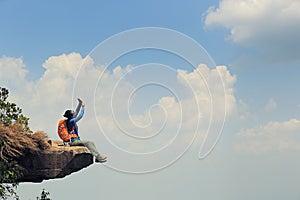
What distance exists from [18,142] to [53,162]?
50.0 inches

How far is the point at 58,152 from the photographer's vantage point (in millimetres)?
13633

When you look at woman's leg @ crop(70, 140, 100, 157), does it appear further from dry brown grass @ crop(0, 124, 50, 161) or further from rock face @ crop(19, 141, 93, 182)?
dry brown grass @ crop(0, 124, 50, 161)

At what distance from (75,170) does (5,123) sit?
2.82 metres

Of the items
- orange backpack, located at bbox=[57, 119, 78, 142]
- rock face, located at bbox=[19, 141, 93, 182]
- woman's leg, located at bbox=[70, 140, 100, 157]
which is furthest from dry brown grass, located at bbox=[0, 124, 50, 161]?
woman's leg, located at bbox=[70, 140, 100, 157]

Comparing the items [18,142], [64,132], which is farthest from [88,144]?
[18,142]

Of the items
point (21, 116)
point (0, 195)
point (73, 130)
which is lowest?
point (0, 195)

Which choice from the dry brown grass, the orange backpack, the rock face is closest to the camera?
the dry brown grass

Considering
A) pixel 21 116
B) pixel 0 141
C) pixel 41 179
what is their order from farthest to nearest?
pixel 21 116 < pixel 41 179 < pixel 0 141

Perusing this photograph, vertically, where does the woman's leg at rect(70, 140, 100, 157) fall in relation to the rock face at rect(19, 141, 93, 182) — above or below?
above

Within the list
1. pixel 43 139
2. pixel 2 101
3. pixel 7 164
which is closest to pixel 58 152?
pixel 43 139

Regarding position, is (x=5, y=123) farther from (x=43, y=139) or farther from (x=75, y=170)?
(x=75, y=170)

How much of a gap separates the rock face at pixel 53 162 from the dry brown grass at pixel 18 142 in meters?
0.23

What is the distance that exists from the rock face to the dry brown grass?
23cm

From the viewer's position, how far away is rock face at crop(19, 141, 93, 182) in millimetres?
13508
